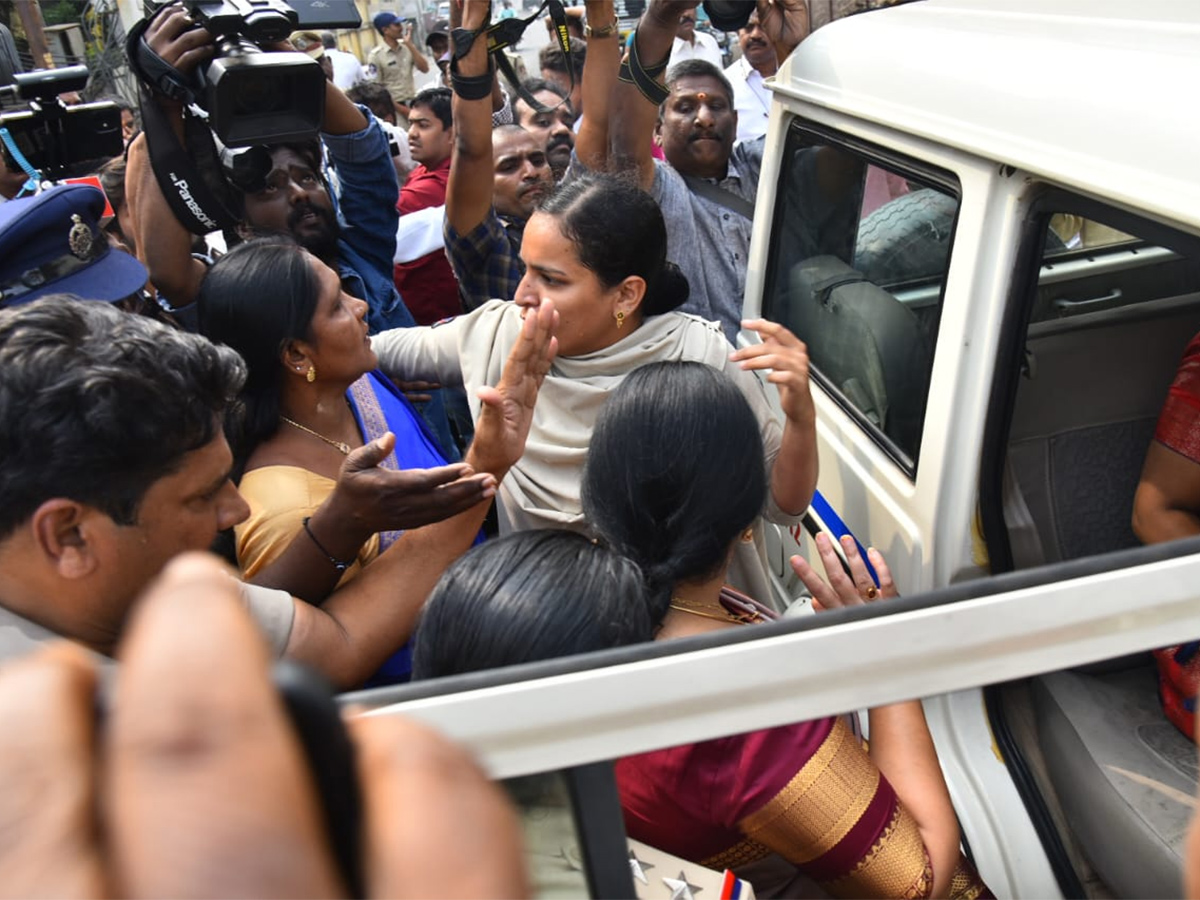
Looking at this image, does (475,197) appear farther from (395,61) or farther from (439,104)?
(395,61)

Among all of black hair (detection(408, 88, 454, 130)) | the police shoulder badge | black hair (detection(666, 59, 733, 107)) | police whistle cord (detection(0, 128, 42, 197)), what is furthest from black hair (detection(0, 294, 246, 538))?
black hair (detection(408, 88, 454, 130))

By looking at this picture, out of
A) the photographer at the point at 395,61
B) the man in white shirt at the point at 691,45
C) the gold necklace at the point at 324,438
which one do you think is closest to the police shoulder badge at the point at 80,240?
the gold necklace at the point at 324,438

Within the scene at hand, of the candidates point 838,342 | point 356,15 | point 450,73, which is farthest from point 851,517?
point 356,15

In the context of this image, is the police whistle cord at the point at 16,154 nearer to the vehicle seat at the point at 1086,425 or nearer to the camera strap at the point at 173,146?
the camera strap at the point at 173,146

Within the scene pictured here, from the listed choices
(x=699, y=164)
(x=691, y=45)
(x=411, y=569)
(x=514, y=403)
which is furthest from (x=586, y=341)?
(x=691, y=45)

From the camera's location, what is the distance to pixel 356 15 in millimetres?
2941

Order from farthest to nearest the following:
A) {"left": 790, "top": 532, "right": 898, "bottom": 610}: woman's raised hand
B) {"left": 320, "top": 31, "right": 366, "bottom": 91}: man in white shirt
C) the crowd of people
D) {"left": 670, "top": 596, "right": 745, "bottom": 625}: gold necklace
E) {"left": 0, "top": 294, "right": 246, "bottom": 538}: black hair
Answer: {"left": 320, "top": 31, "right": 366, "bottom": 91}: man in white shirt, {"left": 790, "top": 532, "right": 898, "bottom": 610}: woman's raised hand, {"left": 670, "top": 596, "right": 745, "bottom": 625}: gold necklace, {"left": 0, "top": 294, "right": 246, "bottom": 538}: black hair, the crowd of people

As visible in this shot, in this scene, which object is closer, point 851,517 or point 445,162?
point 851,517

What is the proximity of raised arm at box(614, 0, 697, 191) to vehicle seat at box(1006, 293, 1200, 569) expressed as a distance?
1.21 meters

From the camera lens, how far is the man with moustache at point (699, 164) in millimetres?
2732

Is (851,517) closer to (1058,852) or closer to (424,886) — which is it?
(1058,852)

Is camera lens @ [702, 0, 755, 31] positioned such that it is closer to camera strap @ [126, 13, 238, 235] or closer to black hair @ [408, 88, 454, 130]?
camera strap @ [126, 13, 238, 235]

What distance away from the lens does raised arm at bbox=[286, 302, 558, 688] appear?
142cm

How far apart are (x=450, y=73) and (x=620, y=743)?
2.39 metres
